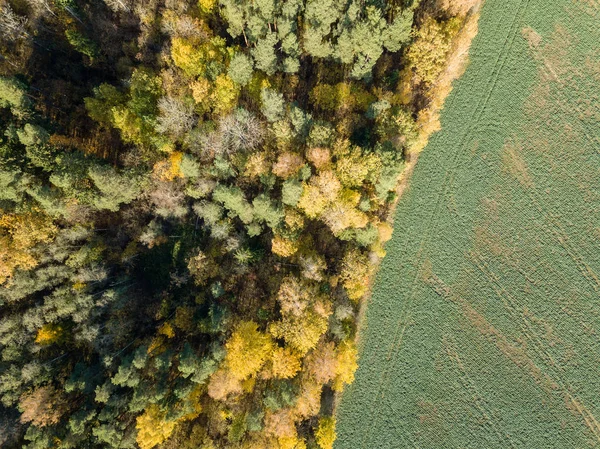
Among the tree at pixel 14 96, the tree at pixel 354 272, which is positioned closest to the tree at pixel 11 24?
the tree at pixel 14 96

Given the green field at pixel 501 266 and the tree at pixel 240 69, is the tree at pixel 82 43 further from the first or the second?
the green field at pixel 501 266

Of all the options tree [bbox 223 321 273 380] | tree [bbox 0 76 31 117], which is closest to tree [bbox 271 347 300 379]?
tree [bbox 223 321 273 380]

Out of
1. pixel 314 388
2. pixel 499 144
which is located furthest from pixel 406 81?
pixel 314 388

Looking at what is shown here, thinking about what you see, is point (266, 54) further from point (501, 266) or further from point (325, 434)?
point (325, 434)

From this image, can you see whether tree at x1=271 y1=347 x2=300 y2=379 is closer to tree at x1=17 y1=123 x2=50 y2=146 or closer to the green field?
the green field

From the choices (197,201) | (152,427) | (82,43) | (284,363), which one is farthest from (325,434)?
(82,43)

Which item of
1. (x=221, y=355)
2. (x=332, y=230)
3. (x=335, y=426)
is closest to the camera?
(x=221, y=355)

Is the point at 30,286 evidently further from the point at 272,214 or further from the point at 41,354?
the point at 272,214
